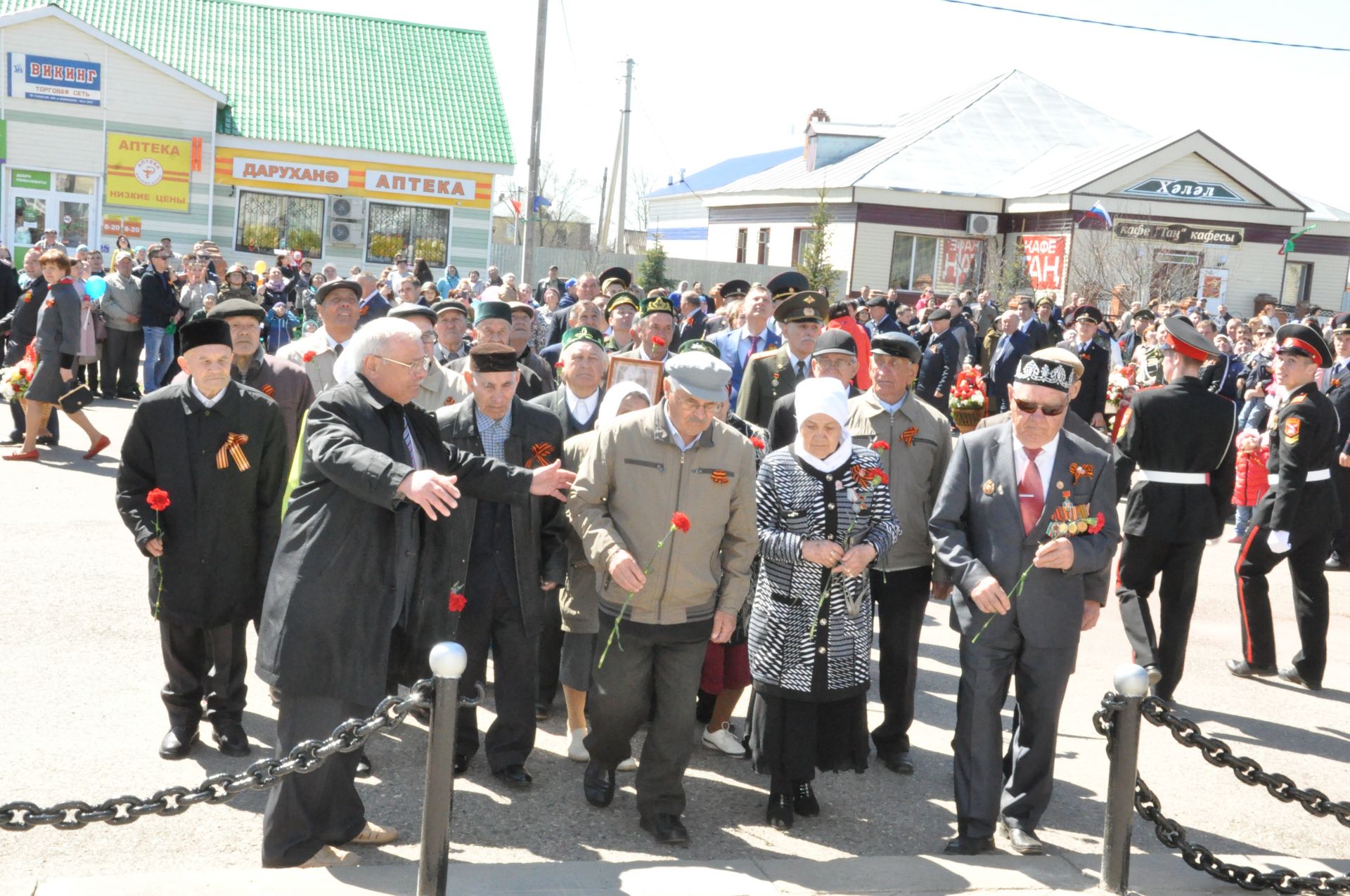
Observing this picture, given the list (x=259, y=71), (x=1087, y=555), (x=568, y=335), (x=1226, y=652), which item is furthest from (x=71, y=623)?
(x=259, y=71)

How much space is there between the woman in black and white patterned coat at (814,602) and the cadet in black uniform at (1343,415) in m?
6.46

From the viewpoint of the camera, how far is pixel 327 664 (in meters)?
4.36

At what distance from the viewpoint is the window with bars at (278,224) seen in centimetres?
2869

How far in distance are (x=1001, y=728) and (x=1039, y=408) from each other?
131cm

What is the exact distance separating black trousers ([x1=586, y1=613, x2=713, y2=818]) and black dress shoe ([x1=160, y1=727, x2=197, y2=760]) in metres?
1.85

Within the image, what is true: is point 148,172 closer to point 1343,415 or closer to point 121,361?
point 121,361

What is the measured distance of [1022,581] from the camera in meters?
4.98

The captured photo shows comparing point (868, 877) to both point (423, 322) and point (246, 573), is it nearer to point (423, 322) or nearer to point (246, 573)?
point (246, 573)

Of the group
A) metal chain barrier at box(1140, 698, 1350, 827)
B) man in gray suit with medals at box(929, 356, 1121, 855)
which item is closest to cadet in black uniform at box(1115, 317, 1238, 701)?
man in gray suit with medals at box(929, 356, 1121, 855)

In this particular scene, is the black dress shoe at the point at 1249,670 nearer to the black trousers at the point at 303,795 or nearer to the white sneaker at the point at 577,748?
the white sneaker at the point at 577,748

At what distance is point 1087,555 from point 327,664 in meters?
2.97

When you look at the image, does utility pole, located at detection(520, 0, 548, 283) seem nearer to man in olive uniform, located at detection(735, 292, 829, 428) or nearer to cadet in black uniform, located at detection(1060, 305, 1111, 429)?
cadet in black uniform, located at detection(1060, 305, 1111, 429)

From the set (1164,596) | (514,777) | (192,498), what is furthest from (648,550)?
(1164,596)

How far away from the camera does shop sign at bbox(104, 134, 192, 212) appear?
2742cm
